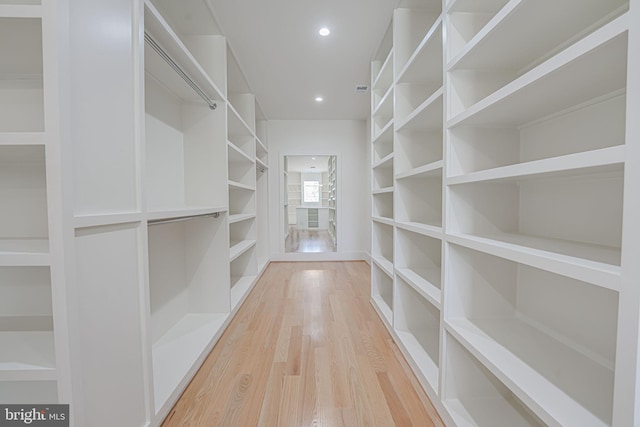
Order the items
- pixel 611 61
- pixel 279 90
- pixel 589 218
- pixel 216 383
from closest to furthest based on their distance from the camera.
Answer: pixel 611 61, pixel 589 218, pixel 216 383, pixel 279 90

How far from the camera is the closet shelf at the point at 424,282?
1.33 metres

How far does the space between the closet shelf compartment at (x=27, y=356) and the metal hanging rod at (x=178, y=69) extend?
1254mm

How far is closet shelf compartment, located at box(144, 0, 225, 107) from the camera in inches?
46.9

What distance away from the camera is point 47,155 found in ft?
2.24

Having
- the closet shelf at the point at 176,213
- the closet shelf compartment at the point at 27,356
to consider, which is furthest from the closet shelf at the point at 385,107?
the closet shelf compartment at the point at 27,356

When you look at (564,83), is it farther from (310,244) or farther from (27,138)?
(310,244)

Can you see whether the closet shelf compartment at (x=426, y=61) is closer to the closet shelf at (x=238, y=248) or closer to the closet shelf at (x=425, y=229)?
the closet shelf at (x=425, y=229)

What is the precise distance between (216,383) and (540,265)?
1.54m

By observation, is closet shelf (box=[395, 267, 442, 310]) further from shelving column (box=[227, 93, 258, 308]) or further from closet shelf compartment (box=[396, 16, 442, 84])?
shelving column (box=[227, 93, 258, 308])

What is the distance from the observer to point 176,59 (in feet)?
4.90

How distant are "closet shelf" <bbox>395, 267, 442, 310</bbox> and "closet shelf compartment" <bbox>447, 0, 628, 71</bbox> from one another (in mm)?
1069

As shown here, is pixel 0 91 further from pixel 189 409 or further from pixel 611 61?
pixel 611 61

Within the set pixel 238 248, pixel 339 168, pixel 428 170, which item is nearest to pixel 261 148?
pixel 339 168

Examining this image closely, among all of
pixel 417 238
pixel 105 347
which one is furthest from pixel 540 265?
pixel 105 347
